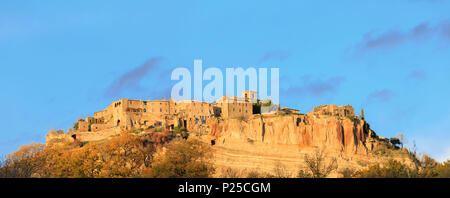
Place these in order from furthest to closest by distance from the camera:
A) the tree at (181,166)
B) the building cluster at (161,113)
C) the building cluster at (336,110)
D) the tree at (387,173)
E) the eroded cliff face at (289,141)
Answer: the building cluster at (336,110), the building cluster at (161,113), the eroded cliff face at (289,141), the tree at (181,166), the tree at (387,173)

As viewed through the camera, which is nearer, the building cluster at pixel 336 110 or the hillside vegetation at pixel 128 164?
the hillside vegetation at pixel 128 164

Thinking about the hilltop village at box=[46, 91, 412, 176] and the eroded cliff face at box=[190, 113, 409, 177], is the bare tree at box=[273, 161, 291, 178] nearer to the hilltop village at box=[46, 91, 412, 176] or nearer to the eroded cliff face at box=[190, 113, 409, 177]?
the eroded cliff face at box=[190, 113, 409, 177]

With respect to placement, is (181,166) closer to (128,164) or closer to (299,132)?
(128,164)

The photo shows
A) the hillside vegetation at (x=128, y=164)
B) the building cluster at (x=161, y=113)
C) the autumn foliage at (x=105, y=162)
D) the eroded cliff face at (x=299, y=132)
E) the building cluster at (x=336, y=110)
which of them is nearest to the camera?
the hillside vegetation at (x=128, y=164)

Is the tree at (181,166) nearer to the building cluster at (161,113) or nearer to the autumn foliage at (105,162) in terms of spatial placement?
the autumn foliage at (105,162)

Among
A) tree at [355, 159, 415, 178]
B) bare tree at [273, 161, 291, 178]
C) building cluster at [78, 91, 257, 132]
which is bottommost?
tree at [355, 159, 415, 178]

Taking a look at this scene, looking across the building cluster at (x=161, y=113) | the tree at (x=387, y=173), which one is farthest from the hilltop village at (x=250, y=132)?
the tree at (x=387, y=173)

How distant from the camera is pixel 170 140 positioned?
325ft

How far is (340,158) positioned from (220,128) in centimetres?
1858

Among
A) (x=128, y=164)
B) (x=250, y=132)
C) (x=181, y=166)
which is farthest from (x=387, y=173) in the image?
(x=250, y=132)

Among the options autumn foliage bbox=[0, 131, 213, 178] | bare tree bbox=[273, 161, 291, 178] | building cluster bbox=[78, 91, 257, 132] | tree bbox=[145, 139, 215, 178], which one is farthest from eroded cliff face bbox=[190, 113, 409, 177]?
tree bbox=[145, 139, 215, 178]

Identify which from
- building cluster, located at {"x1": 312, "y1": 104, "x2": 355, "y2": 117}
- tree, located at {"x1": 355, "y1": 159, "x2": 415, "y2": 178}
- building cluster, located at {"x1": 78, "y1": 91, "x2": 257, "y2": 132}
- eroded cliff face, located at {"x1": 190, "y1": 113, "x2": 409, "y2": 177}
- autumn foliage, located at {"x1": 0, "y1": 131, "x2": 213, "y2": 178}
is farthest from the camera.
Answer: building cluster, located at {"x1": 312, "y1": 104, "x2": 355, "y2": 117}
